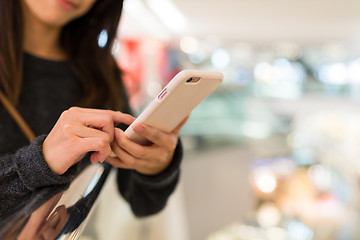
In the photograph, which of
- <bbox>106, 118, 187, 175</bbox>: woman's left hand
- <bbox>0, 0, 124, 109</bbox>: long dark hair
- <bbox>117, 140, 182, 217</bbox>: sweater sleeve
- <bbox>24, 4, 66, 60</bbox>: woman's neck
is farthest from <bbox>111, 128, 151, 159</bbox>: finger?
<bbox>24, 4, 66, 60</bbox>: woman's neck

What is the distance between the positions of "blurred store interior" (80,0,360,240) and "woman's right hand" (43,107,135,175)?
186 mm

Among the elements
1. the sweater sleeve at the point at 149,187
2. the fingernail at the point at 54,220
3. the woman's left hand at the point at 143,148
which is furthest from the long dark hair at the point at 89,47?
the fingernail at the point at 54,220

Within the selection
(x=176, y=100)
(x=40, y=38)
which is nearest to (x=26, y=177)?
(x=176, y=100)

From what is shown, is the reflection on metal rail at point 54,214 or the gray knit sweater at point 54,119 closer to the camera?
the reflection on metal rail at point 54,214

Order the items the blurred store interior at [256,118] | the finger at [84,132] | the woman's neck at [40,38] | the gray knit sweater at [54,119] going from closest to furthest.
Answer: the finger at [84,132]
the gray knit sweater at [54,119]
the woman's neck at [40,38]
the blurred store interior at [256,118]

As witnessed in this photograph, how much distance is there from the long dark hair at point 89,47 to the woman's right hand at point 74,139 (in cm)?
36

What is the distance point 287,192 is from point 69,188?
3.12m

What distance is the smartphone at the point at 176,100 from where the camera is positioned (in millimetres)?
451

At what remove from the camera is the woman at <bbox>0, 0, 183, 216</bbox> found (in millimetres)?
427

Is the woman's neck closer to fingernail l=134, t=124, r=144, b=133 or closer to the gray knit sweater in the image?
the gray knit sweater

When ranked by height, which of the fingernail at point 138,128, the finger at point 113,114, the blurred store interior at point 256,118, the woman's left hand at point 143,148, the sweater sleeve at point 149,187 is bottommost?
the blurred store interior at point 256,118

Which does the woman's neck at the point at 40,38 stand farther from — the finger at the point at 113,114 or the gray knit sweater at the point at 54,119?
the finger at the point at 113,114

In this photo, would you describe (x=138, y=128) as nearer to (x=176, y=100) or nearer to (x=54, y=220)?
(x=176, y=100)

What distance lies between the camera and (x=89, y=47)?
896mm
